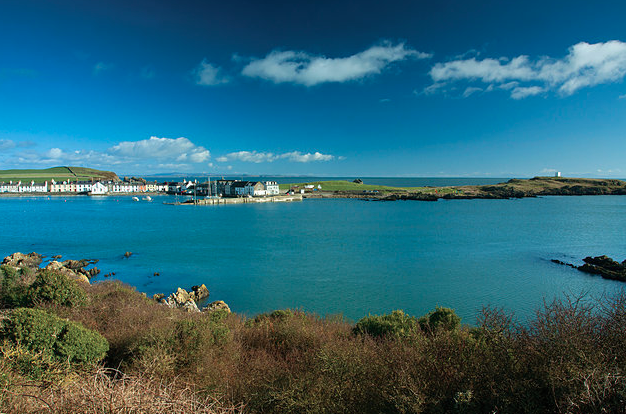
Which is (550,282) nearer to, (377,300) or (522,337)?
(377,300)

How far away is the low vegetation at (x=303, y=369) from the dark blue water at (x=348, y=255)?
9.39m

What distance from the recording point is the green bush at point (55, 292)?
11.5 metres

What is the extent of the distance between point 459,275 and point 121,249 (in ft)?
103

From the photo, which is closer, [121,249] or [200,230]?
[121,249]

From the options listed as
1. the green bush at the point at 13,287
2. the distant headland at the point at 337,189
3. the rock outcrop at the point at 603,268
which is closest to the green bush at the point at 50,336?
the green bush at the point at 13,287

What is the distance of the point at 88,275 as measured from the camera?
78.4 ft

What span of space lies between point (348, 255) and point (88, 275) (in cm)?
2061

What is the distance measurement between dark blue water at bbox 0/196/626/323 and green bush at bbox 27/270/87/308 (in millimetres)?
8097

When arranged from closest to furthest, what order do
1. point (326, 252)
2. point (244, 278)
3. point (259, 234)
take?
point (244, 278) < point (326, 252) < point (259, 234)

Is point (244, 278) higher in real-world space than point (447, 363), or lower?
lower

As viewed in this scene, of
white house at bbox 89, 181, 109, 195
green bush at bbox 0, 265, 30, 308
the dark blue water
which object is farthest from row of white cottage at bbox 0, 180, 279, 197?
green bush at bbox 0, 265, 30, 308

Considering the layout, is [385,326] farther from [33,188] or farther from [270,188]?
[33,188]

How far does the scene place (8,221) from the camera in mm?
53312

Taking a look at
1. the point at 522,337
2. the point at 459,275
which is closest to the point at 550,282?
the point at 459,275
